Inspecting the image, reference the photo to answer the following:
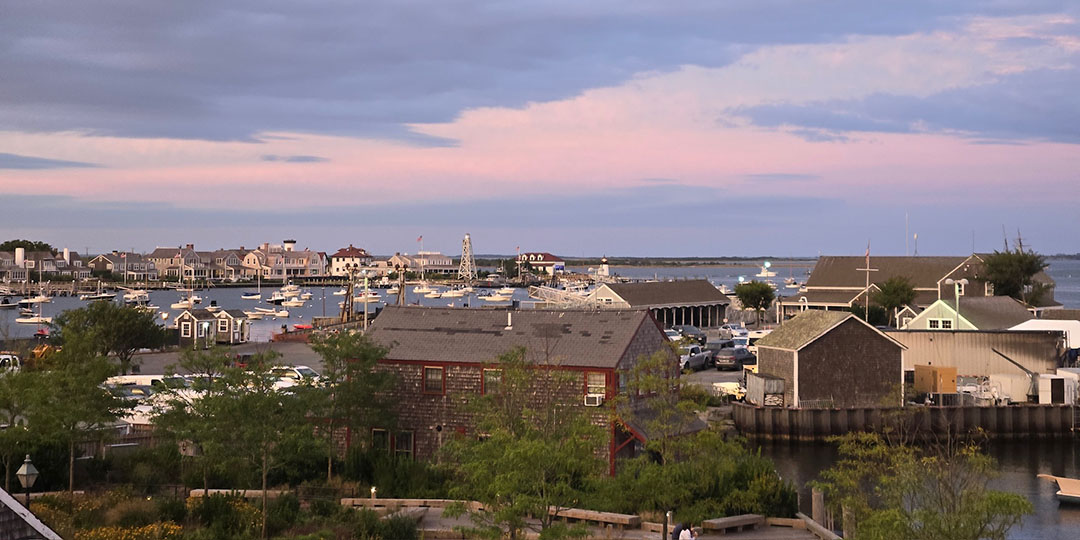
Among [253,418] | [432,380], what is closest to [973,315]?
[432,380]

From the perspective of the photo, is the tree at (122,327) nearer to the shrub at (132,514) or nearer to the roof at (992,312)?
the shrub at (132,514)

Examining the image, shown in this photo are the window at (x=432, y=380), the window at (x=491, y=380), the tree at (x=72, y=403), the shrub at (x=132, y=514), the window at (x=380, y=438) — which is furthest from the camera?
the window at (x=380, y=438)

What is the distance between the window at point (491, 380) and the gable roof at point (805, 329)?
20632 mm

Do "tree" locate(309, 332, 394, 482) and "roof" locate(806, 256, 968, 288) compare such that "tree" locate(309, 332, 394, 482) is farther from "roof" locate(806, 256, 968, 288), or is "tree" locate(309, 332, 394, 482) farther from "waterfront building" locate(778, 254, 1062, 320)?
"roof" locate(806, 256, 968, 288)

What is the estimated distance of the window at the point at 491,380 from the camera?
34.8 metres

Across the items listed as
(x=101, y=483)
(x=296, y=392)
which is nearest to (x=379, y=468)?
(x=296, y=392)

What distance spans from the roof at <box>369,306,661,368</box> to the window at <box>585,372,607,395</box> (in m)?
0.36

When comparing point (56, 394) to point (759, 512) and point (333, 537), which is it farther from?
point (759, 512)

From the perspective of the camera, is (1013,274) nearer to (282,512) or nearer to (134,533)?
(282,512)

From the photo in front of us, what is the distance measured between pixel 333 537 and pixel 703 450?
460 inches

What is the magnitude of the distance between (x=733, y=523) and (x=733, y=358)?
137ft

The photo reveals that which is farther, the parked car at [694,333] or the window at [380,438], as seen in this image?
the parked car at [694,333]

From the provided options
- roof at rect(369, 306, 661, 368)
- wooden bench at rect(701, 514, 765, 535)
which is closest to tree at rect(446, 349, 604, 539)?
roof at rect(369, 306, 661, 368)

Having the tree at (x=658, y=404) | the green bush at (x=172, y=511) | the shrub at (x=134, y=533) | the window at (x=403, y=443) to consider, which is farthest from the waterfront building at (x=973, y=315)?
the shrub at (x=134, y=533)
